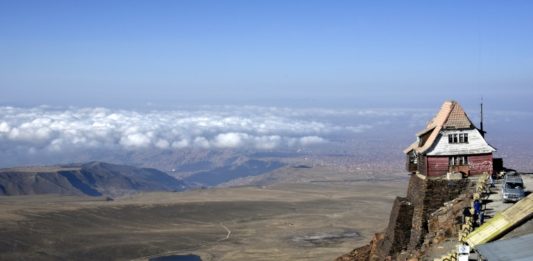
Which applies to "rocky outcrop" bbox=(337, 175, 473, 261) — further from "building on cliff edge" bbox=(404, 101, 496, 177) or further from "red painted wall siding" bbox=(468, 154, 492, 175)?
"red painted wall siding" bbox=(468, 154, 492, 175)

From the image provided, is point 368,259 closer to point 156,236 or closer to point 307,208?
point 156,236

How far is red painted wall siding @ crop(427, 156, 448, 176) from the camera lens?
34.1 metres

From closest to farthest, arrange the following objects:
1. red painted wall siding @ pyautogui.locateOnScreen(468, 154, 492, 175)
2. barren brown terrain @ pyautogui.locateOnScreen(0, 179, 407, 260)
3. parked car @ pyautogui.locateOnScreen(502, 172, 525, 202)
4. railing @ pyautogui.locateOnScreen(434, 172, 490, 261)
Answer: railing @ pyautogui.locateOnScreen(434, 172, 490, 261), parked car @ pyautogui.locateOnScreen(502, 172, 525, 202), red painted wall siding @ pyautogui.locateOnScreen(468, 154, 492, 175), barren brown terrain @ pyautogui.locateOnScreen(0, 179, 407, 260)

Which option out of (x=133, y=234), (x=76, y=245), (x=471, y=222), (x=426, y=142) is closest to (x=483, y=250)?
(x=471, y=222)

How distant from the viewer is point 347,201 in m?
152

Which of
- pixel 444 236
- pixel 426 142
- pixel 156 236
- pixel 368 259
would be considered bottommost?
pixel 156 236

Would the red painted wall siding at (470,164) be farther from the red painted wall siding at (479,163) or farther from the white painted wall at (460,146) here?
the white painted wall at (460,146)

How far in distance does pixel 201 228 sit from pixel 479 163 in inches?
3212

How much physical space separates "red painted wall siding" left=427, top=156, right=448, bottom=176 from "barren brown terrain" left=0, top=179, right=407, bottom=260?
167 ft

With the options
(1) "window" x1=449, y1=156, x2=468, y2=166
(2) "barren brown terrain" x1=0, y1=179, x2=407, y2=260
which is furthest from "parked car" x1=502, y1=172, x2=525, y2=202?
(2) "barren brown terrain" x1=0, y1=179, x2=407, y2=260

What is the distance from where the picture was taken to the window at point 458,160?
3425cm

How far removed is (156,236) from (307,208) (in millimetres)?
45005

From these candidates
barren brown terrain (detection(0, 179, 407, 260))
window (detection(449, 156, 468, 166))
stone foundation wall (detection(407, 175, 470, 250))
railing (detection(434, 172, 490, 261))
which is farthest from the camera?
barren brown terrain (detection(0, 179, 407, 260))

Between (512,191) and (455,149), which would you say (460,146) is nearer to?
(455,149)
